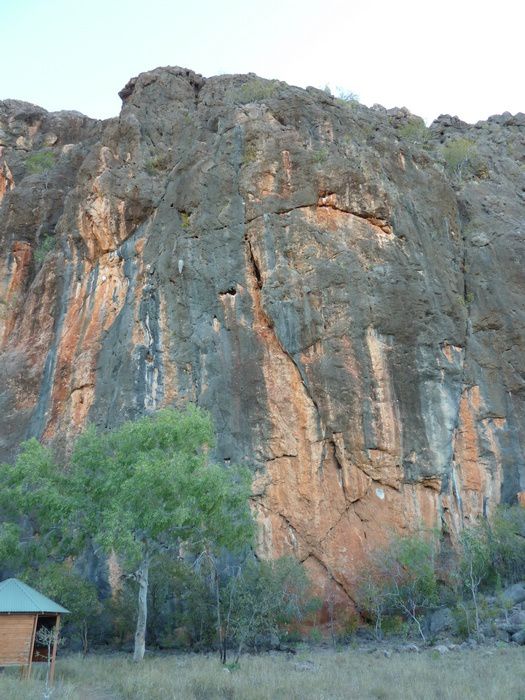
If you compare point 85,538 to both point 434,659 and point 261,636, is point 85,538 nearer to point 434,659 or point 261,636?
point 261,636

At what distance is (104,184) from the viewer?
103 feet

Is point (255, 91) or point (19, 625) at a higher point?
point (255, 91)

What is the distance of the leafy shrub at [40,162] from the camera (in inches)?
1554

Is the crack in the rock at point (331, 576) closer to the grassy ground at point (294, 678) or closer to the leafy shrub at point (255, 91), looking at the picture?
the grassy ground at point (294, 678)

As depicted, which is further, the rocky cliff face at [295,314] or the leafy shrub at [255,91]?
the leafy shrub at [255,91]

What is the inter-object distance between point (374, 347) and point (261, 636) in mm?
12170

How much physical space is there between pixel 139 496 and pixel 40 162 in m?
30.8

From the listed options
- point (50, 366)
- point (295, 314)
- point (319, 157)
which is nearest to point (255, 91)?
point (319, 157)

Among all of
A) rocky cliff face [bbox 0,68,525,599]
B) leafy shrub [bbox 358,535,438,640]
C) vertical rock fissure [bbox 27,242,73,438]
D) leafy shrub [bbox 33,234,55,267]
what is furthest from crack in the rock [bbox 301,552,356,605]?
leafy shrub [bbox 33,234,55,267]

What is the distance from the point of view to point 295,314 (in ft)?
86.6

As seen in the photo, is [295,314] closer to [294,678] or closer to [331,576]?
[331,576]

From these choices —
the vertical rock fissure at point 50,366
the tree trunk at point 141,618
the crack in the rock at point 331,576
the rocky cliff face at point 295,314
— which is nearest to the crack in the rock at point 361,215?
the rocky cliff face at point 295,314

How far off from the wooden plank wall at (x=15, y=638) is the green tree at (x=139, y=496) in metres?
2.50

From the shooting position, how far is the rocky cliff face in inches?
976
